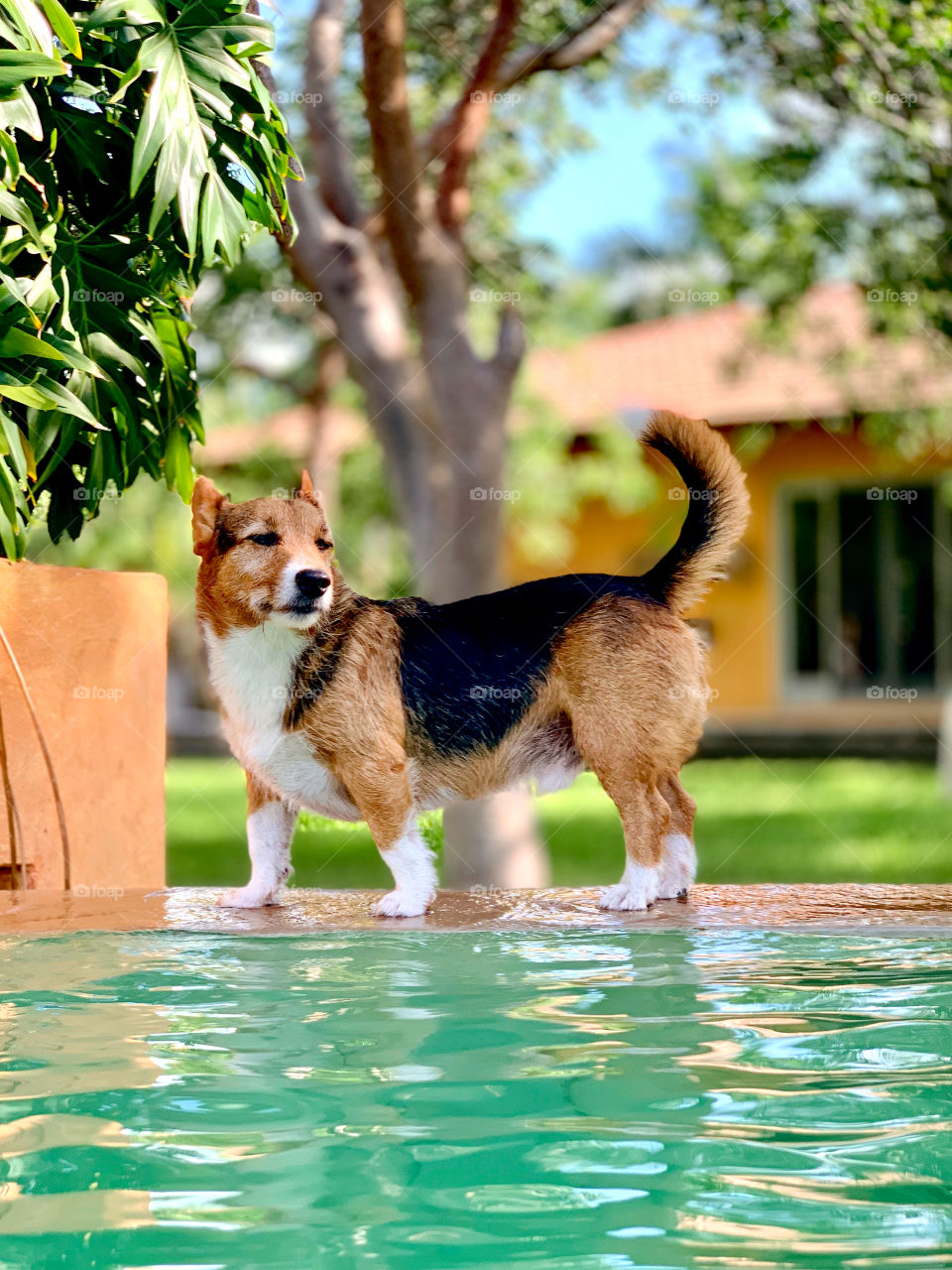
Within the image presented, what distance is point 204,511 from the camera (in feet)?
15.1

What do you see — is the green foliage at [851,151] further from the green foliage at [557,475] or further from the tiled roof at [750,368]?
the green foliage at [557,475]

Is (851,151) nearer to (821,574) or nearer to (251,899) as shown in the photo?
(251,899)

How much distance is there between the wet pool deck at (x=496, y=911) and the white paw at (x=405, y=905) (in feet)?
0.12

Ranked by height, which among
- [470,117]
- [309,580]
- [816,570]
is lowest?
[309,580]

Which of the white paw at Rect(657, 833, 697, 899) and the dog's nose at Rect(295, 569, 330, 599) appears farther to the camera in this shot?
the white paw at Rect(657, 833, 697, 899)

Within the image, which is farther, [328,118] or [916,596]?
[916,596]

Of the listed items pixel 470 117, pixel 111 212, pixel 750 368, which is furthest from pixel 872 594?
pixel 111 212

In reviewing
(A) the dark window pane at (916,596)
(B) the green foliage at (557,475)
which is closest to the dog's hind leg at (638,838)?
(B) the green foliage at (557,475)

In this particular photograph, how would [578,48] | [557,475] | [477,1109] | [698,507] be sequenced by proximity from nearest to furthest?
[477,1109] < [698,507] < [578,48] < [557,475]

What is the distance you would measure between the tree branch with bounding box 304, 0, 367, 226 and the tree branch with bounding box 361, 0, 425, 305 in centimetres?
48

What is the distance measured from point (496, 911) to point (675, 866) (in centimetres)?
64

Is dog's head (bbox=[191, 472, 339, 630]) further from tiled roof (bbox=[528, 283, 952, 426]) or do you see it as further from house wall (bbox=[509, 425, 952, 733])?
house wall (bbox=[509, 425, 952, 733])

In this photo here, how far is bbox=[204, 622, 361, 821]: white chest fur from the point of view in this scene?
4.62 meters

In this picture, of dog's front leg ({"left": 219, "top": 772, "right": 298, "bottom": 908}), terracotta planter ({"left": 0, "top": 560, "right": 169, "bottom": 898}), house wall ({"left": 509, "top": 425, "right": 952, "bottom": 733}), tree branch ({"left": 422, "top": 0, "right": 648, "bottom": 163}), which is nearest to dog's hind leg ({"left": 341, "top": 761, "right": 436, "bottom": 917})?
dog's front leg ({"left": 219, "top": 772, "right": 298, "bottom": 908})
